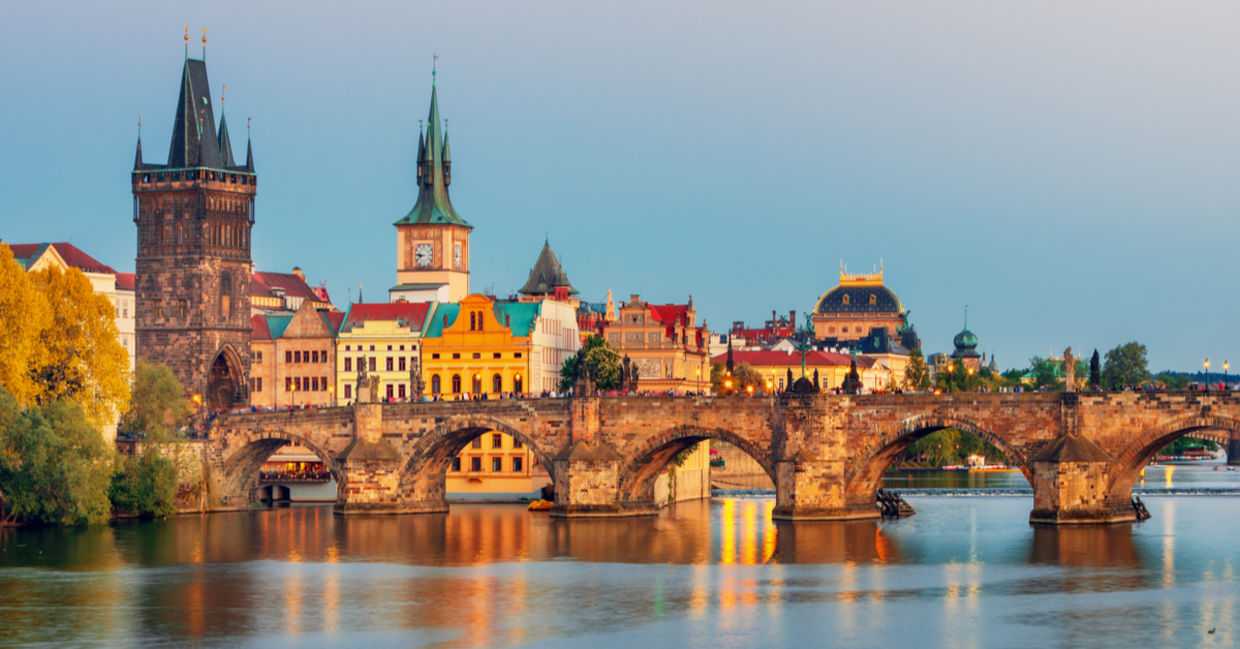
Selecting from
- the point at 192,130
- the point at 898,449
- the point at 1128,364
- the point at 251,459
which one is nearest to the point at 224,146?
the point at 192,130

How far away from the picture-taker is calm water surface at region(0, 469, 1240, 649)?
2518 inches

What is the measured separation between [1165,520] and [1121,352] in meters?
83.1

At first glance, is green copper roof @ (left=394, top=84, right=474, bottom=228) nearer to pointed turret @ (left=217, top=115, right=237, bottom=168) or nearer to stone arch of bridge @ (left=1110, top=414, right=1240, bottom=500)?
pointed turret @ (left=217, top=115, right=237, bottom=168)

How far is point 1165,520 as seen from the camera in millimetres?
101812

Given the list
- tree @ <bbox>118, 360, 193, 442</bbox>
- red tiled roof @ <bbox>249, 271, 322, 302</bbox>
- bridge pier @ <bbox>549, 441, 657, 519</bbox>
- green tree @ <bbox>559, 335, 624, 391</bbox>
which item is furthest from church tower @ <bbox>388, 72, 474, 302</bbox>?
bridge pier @ <bbox>549, 441, 657, 519</bbox>

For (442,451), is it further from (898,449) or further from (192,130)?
(192,130)

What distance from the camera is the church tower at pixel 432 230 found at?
496 ft

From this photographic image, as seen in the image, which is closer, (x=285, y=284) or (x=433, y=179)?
(x=433, y=179)

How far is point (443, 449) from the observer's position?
10825 cm

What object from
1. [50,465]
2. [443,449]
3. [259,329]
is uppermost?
[259,329]

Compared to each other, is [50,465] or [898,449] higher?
[898,449]

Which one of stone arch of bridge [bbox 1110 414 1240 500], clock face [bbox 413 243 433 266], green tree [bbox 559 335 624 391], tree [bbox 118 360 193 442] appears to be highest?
clock face [bbox 413 243 433 266]

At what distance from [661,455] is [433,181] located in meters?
54.7

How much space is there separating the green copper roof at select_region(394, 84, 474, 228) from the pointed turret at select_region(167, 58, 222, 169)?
21259 millimetres
